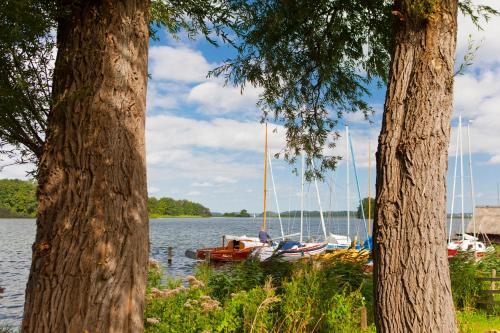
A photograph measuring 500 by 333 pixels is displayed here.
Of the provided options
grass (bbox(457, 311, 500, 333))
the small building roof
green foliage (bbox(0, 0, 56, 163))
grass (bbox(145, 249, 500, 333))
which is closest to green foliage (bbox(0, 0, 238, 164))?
green foliage (bbox(0, 0, 56, 163))

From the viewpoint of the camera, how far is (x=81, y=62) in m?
3.74

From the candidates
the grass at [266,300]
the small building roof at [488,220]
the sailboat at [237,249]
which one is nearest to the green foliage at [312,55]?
the grass at [266,300]

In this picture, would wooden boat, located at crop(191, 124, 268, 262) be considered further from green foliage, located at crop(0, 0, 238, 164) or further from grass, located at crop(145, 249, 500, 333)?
green foliage, located at crop(0, 0, 238, 164)

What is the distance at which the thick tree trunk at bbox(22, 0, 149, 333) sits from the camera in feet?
11.3

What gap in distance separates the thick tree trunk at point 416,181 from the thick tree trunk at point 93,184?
8.22 ft

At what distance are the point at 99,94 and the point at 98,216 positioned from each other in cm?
92

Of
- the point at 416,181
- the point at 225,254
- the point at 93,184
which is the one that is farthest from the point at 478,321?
the point at 225,254

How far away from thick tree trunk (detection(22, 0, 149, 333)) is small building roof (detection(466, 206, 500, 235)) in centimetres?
5078

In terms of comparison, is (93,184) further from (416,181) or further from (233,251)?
(233,251)

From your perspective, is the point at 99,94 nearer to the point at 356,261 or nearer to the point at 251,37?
the point at 251,37

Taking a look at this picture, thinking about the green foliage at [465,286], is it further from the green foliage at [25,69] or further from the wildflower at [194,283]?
the green foliage at [25,69]

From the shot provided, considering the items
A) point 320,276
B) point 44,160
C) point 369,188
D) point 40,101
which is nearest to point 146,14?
point 40,101

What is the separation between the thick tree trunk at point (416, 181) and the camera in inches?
190

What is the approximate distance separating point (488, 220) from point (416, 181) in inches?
2033
